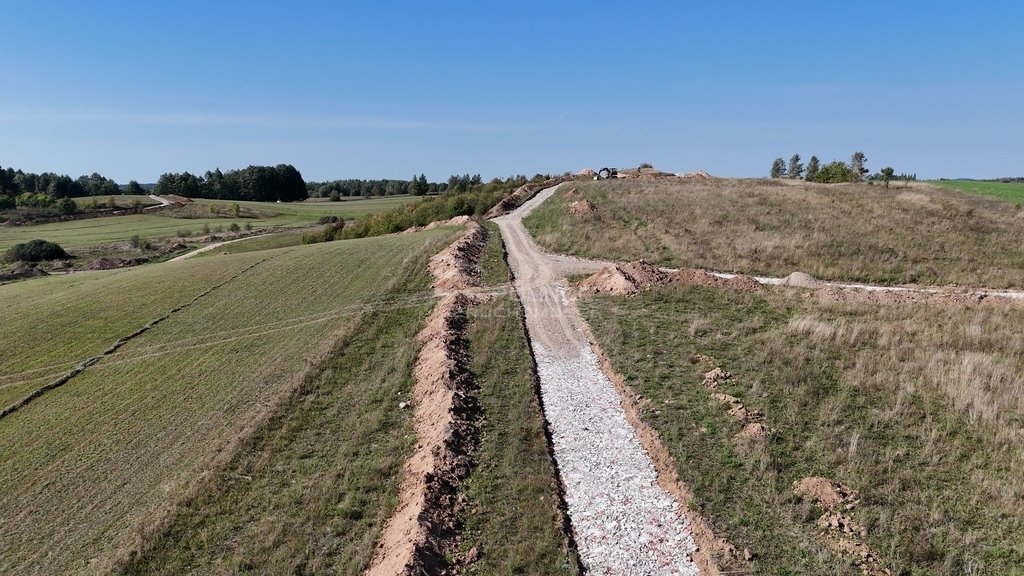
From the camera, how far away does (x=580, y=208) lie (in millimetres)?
48125

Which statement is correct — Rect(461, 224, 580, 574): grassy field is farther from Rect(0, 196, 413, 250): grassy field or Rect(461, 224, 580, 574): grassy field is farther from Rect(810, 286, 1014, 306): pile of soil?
Rect(0, 196, 413, 250): grassy field

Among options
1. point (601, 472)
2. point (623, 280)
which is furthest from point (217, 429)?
point (623, 280)

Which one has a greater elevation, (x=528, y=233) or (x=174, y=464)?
(x=528, y=233)

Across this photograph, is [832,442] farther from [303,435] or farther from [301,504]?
[303,435]

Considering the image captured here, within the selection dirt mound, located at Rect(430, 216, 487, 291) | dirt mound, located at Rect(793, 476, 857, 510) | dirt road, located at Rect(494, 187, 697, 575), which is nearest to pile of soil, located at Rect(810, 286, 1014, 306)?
dirt road, located at Rect(494, 187, 697, 575)

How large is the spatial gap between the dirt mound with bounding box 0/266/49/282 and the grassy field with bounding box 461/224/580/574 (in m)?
54.5

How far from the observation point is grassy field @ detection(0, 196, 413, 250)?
85375 millimetres

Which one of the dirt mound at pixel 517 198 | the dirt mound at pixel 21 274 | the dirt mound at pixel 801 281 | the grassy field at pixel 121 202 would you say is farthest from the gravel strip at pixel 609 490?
the grassy field at pixel 121 202

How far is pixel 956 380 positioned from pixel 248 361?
84.8ft

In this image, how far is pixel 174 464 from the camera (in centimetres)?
1566

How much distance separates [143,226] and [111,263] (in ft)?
146

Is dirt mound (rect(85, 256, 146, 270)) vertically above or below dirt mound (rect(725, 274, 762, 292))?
below

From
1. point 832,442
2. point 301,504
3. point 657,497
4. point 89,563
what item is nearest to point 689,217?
point 832,442

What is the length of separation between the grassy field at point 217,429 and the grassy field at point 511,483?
92.0 inches
